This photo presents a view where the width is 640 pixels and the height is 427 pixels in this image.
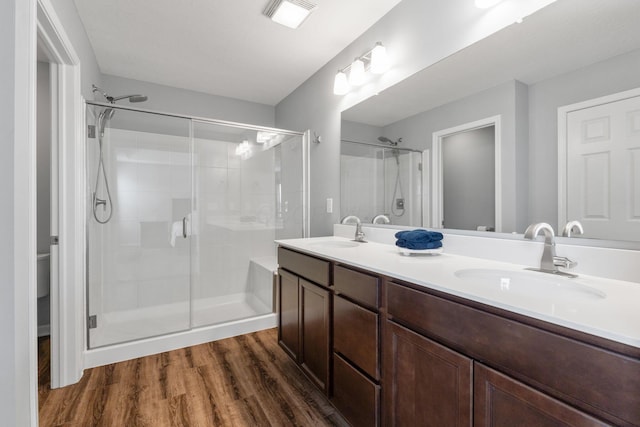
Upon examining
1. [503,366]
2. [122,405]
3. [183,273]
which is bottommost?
[122,405]

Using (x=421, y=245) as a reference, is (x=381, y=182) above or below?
above

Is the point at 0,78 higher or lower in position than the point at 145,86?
lower

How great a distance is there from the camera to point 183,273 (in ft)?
9.04

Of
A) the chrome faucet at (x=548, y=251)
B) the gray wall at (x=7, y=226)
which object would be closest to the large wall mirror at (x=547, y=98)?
the chrome faucet at (x=548, y=251)

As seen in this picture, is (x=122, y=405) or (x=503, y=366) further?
(x=122, y=405)

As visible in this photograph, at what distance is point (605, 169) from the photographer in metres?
1.02

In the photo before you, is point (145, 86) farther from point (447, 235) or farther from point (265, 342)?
point (447, 235)

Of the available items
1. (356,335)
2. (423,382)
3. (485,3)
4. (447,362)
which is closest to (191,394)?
(356,335)

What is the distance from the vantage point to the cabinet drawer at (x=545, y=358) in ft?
1.88

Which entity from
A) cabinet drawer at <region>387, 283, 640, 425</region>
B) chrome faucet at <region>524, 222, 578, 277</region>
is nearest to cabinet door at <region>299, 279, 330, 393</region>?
cabinet drawer at <region>387, 283, 640, 425</region>

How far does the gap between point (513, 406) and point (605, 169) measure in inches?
34.0

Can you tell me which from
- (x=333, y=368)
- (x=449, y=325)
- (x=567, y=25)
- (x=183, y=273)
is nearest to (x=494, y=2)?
(x=567, y=25)

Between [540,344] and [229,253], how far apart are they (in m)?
2.79

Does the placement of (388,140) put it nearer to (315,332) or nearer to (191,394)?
(315,332)
